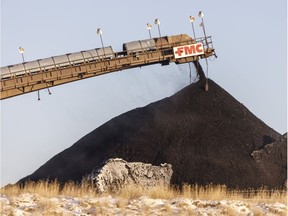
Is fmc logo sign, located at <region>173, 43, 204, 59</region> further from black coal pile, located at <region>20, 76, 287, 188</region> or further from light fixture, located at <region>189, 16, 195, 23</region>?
black coal pile, located at <region>20, 76, 287, 188</region>

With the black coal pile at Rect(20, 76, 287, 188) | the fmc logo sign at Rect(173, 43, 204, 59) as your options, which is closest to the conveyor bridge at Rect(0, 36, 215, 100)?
the fmc logo sign at Rect(173, 43, 204, 59)

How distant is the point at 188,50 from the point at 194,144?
6.37 m

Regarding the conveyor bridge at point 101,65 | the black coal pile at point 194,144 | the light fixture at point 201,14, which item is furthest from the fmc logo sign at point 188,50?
the black coal pile at point 194,144

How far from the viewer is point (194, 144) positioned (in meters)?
34.8

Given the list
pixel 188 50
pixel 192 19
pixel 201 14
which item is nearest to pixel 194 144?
Answer: pixel 188 50

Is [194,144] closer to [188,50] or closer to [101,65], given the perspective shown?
[188,50]

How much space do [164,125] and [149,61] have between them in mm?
5918

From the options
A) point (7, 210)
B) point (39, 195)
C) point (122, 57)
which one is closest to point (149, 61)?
point (122, 57)

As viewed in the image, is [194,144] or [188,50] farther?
[194,144]

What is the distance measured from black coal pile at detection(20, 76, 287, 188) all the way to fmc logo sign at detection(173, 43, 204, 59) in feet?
18.8

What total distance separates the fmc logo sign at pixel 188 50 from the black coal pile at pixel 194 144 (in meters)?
5.74

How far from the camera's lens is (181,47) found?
106 feet

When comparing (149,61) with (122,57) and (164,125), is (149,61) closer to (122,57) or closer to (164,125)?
(122,57)

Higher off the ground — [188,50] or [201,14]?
[201,14]
